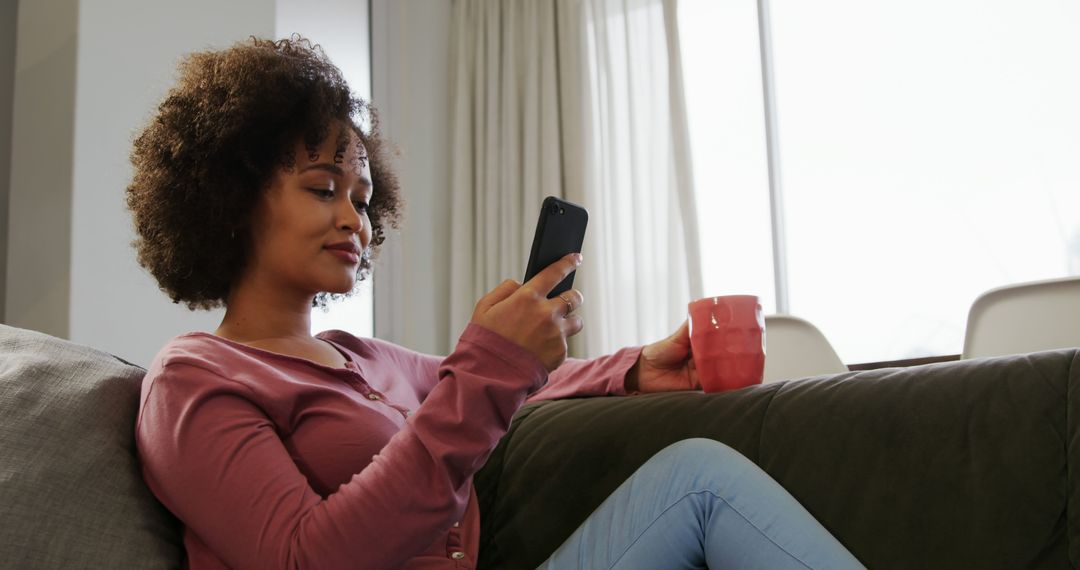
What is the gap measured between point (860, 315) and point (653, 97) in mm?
1079

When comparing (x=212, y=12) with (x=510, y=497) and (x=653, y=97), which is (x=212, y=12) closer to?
(x=653, y=97)

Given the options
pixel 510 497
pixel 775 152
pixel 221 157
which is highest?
pixel 775 152

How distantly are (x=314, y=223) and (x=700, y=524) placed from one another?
57cm

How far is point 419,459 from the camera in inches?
34.4

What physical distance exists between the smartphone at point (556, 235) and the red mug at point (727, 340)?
0.24 meters

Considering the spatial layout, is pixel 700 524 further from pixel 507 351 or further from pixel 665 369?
pixel 665 369

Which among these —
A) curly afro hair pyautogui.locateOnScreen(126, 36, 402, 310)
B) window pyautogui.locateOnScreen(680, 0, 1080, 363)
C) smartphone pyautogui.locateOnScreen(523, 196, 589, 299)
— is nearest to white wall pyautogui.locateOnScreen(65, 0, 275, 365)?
curly afro hair pyautogui.locateOnScreen(126, 36, 402, 310)

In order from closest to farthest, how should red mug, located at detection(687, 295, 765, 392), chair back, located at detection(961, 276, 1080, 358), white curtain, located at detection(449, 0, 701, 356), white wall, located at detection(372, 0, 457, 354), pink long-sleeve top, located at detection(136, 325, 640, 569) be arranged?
1. pink long-sleeve top, located at detection(136, 325, 640, 569)
2. red mug, located at detection(687, 295, 765, 392)
3. chair back, located at detection(961, 276, 1080, 358)
4. white curtain, located at detection(449, 0, 701, 356)
5. white wall, located at detection(372, 0, 457, 354)

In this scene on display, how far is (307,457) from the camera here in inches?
40.2

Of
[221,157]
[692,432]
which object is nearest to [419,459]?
[692,432]

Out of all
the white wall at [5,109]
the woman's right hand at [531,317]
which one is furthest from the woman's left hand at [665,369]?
the white wall at [5,109]

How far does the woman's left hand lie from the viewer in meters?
1.33

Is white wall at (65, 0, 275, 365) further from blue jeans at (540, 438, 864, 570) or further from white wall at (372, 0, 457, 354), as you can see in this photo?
blue jeans at (540, 438, 864, 570)

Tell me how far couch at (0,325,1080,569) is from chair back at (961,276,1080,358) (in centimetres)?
81
